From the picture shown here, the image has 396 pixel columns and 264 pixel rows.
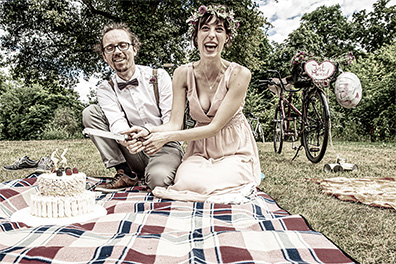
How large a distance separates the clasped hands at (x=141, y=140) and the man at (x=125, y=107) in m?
0.38

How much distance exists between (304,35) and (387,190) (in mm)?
17262

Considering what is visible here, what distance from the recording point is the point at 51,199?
1.98 metres

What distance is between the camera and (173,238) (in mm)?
1682

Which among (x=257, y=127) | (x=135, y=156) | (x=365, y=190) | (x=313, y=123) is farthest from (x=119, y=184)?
(x=257, y=127)

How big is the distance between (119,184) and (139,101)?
0.77 metres

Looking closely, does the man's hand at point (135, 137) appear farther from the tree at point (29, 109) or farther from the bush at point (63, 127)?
the tree at point (29, 109)

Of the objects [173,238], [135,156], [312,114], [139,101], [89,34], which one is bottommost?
[173,238]

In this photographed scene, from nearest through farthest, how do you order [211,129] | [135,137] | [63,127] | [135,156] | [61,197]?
[61,197] < [135,137] < [211,129] < [135,156] < [63,127]

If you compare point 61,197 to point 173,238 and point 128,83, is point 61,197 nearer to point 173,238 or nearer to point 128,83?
point 173,238

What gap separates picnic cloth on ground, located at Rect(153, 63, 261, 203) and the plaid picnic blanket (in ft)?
0.79

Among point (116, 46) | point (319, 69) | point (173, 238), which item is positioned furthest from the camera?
point (319, 69)

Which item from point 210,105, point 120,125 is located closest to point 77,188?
point 120,125

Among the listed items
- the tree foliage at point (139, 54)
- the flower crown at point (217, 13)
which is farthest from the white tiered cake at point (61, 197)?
the tree foliage at point (139, 54)

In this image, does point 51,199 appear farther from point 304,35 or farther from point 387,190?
point 304,35
